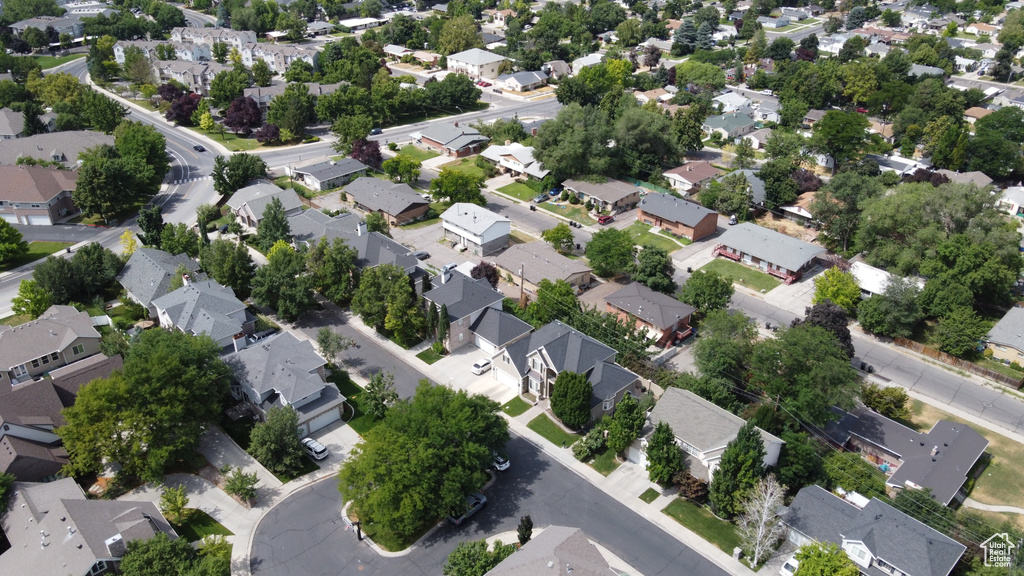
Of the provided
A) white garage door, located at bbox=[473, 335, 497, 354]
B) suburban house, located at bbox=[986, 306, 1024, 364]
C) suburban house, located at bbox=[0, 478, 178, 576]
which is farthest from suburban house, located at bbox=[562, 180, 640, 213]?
suburban house, located at bbox=[0, 478, 178, 576]

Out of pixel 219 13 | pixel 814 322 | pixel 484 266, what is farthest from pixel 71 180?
pixel 219 13

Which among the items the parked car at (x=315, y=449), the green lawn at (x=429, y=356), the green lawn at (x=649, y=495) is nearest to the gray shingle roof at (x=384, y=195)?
the green lawn at (x=429, y=356)

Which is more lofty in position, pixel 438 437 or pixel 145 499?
pixel 438 437

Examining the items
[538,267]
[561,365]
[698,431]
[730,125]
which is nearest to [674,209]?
[538,267]

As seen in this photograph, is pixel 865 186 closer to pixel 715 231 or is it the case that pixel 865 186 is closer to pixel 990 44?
pixel 715 231

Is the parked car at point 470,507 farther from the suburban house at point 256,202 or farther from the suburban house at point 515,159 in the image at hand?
the suburban house at point 515,159

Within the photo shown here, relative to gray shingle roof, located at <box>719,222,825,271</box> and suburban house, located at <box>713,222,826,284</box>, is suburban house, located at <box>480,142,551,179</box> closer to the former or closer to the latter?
suburban house, located at <box>713,222,826,284</box>
